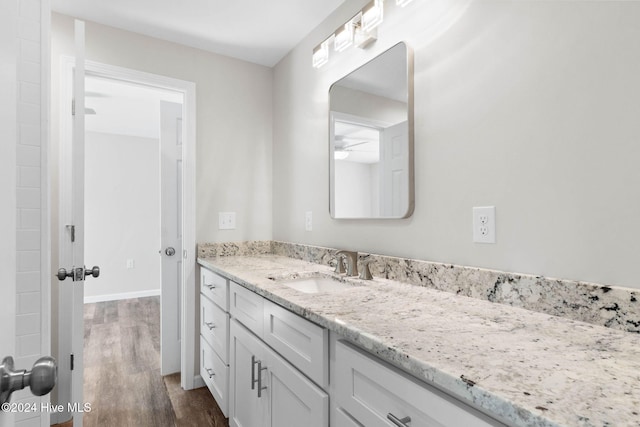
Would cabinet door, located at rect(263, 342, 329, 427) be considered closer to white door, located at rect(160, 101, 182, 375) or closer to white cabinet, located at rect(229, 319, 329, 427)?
Result: white cabinet, located at rect(229, 319, 329, 427)

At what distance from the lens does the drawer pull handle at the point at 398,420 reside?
27.1 inches

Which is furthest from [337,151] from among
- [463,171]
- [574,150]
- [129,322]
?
[129,322]

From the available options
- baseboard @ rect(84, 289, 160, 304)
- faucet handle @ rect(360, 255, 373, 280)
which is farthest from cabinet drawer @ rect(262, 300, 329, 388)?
baseboard @ rect(84, 289, 160, 304)

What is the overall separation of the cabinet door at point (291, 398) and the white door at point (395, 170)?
76 centimetres

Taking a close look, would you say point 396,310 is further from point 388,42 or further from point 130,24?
point 130,24

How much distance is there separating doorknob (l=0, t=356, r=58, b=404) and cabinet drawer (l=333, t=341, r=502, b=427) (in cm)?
60

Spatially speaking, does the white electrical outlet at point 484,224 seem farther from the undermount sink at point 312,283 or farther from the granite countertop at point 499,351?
the undermount sink at point 312,283

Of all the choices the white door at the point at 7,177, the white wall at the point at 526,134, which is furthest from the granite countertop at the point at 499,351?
the white door at the point at 7,177

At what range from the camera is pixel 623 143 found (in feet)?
2.72

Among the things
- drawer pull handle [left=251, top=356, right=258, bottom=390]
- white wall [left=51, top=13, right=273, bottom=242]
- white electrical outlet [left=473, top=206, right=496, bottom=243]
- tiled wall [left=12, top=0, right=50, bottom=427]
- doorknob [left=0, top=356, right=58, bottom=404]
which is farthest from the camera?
white wall [left=51, top=13, right=273, bottom=242]

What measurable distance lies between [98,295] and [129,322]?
4.36 feet

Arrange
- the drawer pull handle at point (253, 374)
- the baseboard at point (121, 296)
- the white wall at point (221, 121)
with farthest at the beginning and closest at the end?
the baseboard at point (121, 296) → the white wall at point (221, 121) → the drawer pull handle at point (253, 374)

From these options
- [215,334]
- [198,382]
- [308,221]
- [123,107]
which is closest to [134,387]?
[198,382]

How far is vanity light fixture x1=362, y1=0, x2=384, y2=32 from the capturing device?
1500 mm
